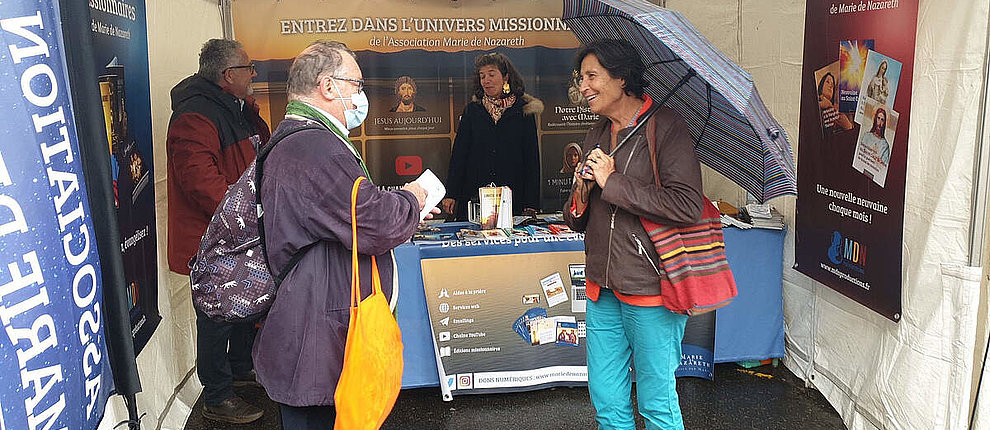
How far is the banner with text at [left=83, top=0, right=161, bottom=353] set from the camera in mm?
A: 2623

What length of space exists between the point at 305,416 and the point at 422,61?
11.6 feet

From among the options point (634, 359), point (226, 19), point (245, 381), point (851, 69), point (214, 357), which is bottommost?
point (245, 381)

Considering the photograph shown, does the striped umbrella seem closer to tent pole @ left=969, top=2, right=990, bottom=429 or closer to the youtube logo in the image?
tent pole @ left=969, top=2, right=990, bottom=429

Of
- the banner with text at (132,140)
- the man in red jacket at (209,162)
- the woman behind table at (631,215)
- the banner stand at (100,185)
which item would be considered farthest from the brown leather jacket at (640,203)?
the man in red jacket at (209,162)

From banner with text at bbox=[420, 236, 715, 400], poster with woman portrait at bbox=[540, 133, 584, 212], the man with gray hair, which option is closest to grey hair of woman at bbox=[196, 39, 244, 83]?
banner with text at bbox=[420, 236, 715, 400]

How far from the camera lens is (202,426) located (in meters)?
3.69

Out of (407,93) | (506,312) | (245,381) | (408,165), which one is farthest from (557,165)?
(245,381)

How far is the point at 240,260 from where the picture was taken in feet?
7.00

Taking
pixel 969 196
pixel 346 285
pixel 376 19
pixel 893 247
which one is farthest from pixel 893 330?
pixel 376 19

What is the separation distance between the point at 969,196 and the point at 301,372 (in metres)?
2.23

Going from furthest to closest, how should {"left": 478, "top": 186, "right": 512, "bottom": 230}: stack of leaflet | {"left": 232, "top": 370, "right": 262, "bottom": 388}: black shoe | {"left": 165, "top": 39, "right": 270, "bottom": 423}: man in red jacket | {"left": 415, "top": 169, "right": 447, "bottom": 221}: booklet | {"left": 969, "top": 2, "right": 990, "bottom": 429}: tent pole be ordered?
{"left": 232, "top": 370, "right": 262, "bottom": 388}: black shoe → {"left": 478, "top": 186, "right": 512, "bottom": 230}: stack of leaflet → {"left": 165, "top": 39, "right": 270, "bottom": 423}: man in red jacket → {"left": 969, "top": 2, "right": 990, "bottom": 429}: tent pole → {"left": 415, "top": 169, "right": 447, "bottom": 221}: booklet

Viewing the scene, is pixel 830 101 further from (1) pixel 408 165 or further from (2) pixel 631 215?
(1) pixel 408 165

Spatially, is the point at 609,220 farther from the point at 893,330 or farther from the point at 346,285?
the point at 893,330

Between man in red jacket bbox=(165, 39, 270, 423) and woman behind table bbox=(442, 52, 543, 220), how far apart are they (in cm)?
152
